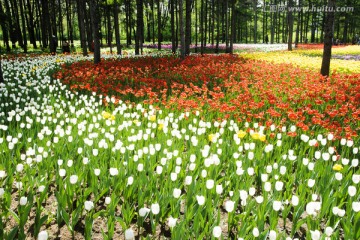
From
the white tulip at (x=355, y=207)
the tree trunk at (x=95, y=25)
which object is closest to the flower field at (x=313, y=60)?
the tree trunk at (x=95, y=25)

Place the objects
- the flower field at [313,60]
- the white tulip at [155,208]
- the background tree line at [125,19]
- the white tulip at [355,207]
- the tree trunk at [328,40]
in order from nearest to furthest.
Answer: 1. the white tulip at [155,208]
2. the white tulip at [355,207]
3. the tree trunk at [328,40]
4. the flower field at [313,60]
5. the background tree line at [125,19]

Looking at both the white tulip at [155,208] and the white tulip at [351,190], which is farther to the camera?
the white tulip at [351,190]

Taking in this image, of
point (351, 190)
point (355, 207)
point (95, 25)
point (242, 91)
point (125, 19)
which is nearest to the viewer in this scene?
point (355, 207)

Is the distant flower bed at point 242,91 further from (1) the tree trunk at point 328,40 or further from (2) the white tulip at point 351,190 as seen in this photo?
(2) the white tulip at point 351,190

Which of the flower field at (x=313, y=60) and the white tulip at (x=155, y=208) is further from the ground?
the flower field at (x=313, y=60)

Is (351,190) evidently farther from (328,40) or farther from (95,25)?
(95,25)

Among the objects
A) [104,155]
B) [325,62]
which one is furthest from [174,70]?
[104,155]

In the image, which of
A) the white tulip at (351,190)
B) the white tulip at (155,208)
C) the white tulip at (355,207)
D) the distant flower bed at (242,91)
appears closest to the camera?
the white tulip at (155,208)

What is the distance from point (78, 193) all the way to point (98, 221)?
48 cm

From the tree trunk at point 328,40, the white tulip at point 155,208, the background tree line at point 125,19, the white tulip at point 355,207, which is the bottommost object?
the white tulip at point 355,207

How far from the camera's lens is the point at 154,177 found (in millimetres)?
3648

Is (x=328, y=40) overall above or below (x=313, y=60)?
above

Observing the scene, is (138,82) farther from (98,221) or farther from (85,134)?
(98,221)

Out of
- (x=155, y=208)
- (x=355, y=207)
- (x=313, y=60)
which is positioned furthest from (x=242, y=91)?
(x=313, y=60)
